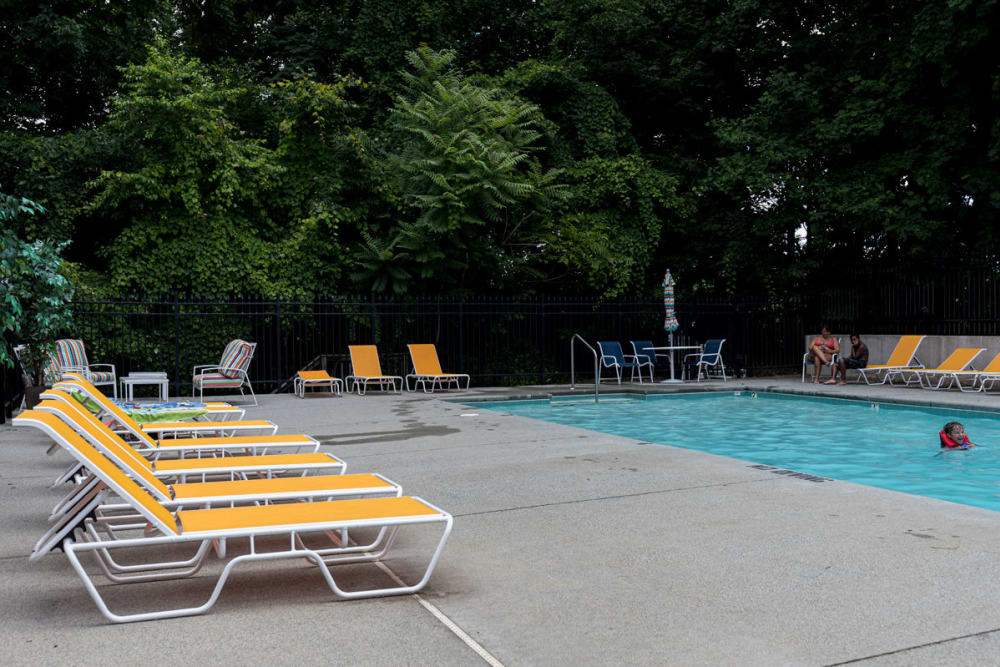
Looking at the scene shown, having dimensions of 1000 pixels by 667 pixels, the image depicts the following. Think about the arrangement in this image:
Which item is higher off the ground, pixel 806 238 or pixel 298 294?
pixel 806 238

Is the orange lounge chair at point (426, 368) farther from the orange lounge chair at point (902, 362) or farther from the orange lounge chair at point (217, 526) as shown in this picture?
the orange lounge chair at point (217, 526)

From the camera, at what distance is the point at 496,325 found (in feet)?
61.7

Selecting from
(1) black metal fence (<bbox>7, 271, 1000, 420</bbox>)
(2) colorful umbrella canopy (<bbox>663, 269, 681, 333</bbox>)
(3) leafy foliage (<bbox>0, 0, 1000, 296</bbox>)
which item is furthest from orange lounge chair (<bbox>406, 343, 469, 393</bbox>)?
(2) colorful umbrella canopy (<bbox>663, 269, 681, 333</bbox>)

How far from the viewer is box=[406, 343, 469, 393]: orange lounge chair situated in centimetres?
1664

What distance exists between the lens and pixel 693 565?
13.8ft

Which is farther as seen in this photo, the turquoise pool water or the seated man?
the seated man

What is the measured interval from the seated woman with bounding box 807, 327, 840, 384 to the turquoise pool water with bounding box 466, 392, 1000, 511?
2.21 metres

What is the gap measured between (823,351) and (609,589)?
1528 centimetres

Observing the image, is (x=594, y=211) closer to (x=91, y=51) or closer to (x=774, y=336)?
(x=774, y=336)

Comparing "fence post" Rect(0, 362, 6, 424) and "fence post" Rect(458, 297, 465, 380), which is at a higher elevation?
"fence post" Rect(458, 297, 465, 380)

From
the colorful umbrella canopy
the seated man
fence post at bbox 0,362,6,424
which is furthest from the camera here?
the colorful umbrella canopy

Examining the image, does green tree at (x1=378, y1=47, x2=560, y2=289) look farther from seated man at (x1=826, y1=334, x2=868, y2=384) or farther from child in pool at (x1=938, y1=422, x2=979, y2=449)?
child in pool at (x1=938, y1=422, x2=979, y2=449)

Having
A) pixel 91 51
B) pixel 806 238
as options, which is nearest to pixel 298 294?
pixel 91 51

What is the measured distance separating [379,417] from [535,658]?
8783 mm
